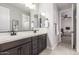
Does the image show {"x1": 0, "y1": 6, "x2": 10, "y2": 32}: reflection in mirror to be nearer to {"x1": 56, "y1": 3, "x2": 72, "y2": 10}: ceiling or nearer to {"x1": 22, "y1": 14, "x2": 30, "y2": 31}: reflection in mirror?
{"x1": 22, "y1": 14, "x2": 30, "y2": 31}: reflection in mirror

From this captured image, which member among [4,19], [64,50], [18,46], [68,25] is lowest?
[64,50]

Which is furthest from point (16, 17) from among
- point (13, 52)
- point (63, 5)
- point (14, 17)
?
point (63, 5)

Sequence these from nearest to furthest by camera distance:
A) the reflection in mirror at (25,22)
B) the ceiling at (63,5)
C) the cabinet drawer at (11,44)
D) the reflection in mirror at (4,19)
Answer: the cabinet drawer at (11,44)
the reflection in mirror at (4,19)
the ceiling at (63,5)
the reflection in mirror at (25,22)

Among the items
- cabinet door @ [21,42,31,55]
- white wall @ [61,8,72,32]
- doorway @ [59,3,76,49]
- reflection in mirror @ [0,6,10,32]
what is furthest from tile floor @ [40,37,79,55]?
reflection in mirror @ [0,6,10,32]

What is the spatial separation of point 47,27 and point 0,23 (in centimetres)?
116

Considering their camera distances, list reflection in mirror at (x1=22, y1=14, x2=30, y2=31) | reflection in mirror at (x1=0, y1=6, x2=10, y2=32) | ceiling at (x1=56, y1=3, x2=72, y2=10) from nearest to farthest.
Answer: reflection in mirror at (x1=0, y1=6, x2=10, y2=32) < ceiling at (x1=56, y1=3, x2=72, y2=10) < reflection in mirror at (x1=22, y1=14, x2=30, y2=31)

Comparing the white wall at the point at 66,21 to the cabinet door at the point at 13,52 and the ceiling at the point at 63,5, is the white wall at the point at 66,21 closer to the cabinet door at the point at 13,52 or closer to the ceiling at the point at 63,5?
the ceiling at the point at 63,5

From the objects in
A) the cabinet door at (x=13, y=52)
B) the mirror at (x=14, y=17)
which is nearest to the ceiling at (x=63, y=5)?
the mirror at (x=14, y=17)

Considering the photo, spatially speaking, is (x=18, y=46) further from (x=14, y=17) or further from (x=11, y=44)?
(x=14, y=17)

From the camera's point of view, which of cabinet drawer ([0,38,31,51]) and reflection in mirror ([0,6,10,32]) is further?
reflection in mirror ([0,6,10,32])

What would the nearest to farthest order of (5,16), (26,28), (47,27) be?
(5,16), (26,28), (47,27)

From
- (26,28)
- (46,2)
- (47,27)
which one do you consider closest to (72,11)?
(46,2)
